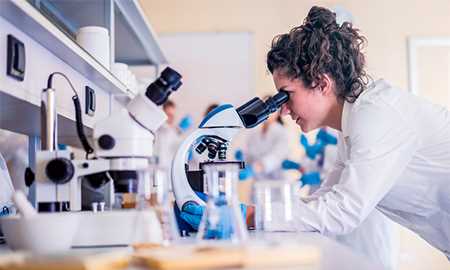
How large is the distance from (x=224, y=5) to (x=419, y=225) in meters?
4.04

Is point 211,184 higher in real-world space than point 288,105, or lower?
lower

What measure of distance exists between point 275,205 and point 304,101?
0.64 meters

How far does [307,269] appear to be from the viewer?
86 cm

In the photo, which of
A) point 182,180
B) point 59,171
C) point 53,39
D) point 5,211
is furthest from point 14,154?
point 59,171

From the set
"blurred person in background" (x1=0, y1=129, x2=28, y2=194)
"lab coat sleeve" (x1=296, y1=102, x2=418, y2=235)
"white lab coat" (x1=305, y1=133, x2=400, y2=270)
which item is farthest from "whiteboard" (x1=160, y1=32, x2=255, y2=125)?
"lab coat sleeve" (x1=296, y1=102, x2=418, y2=235)

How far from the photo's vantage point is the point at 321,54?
1.78 metres

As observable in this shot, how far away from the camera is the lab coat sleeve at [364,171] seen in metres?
1.48

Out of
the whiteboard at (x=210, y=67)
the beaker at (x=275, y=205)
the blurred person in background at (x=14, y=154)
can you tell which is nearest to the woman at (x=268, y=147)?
the whiteboard at (x=210, y=67)

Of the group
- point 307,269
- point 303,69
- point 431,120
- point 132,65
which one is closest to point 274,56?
point 303,69

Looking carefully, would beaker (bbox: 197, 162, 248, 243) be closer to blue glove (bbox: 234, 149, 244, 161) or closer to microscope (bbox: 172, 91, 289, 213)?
microscope (bbox: 172, 91, 289, 213)

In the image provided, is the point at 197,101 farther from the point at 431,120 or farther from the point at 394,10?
the point at 431,120

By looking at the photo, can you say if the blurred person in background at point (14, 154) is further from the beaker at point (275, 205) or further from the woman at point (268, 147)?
the woman at point (268, 147)

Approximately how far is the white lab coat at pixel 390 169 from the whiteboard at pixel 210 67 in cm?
356

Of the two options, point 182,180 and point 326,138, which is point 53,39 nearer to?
point 182,180
